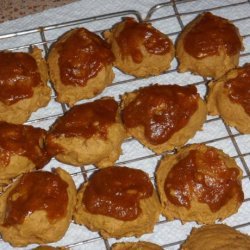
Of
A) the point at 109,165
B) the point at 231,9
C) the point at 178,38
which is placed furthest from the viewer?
the point at 231,9

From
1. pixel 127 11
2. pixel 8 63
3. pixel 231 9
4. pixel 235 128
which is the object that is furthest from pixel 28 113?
pixel 231 9

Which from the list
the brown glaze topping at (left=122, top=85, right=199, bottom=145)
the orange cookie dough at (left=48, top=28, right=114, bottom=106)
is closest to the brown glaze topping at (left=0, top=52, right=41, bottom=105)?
the orange cookie dough at (left=48, top=28, right=114, bottom=106)

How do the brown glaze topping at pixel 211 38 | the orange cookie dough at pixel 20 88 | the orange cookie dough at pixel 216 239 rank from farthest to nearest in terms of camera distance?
the brown glaze topping at pixel 211 38
the orange cookie dough at pixel 20 88
the orange cookie dough at pixel 216 239

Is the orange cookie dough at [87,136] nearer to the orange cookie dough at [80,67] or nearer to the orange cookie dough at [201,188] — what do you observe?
the orange cookie dough at [80,67]

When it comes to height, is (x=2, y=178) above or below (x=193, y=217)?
above

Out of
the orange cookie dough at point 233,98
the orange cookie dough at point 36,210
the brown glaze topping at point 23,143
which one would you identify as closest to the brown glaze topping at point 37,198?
the orange cookie dough at point 36,210

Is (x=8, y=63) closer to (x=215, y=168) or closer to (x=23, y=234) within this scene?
(x=23, y=234)
